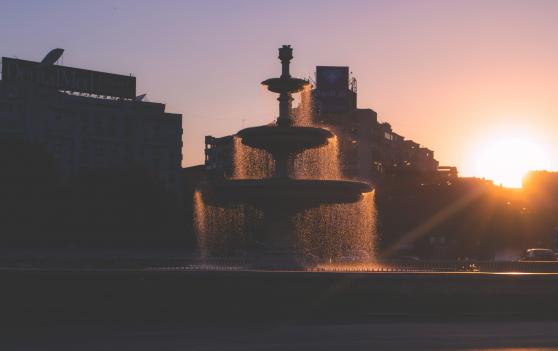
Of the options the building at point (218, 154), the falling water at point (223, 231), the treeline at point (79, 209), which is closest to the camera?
the falling water at point (223, 231)

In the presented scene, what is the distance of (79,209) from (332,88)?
49.1 meters

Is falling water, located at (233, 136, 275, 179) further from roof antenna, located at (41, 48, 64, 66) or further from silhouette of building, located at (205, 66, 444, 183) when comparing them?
roof antenna, located at (41, 48, 64, 66)

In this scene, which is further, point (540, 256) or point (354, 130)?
point (354, 130)

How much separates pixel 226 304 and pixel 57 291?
330cm

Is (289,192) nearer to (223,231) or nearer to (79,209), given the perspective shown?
(79,209)

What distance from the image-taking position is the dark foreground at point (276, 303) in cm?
1627

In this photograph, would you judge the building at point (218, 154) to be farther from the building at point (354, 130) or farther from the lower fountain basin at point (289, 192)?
the lower fountain basin at point (289, 192)

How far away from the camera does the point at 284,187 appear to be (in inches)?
1028

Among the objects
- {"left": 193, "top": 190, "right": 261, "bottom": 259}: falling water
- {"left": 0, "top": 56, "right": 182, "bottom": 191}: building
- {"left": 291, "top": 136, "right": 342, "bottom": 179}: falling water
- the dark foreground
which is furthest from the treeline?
the dark foreground

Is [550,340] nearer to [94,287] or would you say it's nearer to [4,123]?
[94,287]

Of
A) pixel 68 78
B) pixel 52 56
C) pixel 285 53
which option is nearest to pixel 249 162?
pixel 285 53

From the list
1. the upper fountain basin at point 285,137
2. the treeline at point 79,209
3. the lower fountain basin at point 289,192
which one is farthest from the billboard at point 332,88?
the lower fountain basin at point 289,192

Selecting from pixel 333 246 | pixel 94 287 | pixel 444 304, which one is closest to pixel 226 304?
pixel 94 287

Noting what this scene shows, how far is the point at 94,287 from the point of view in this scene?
59.8 feet
